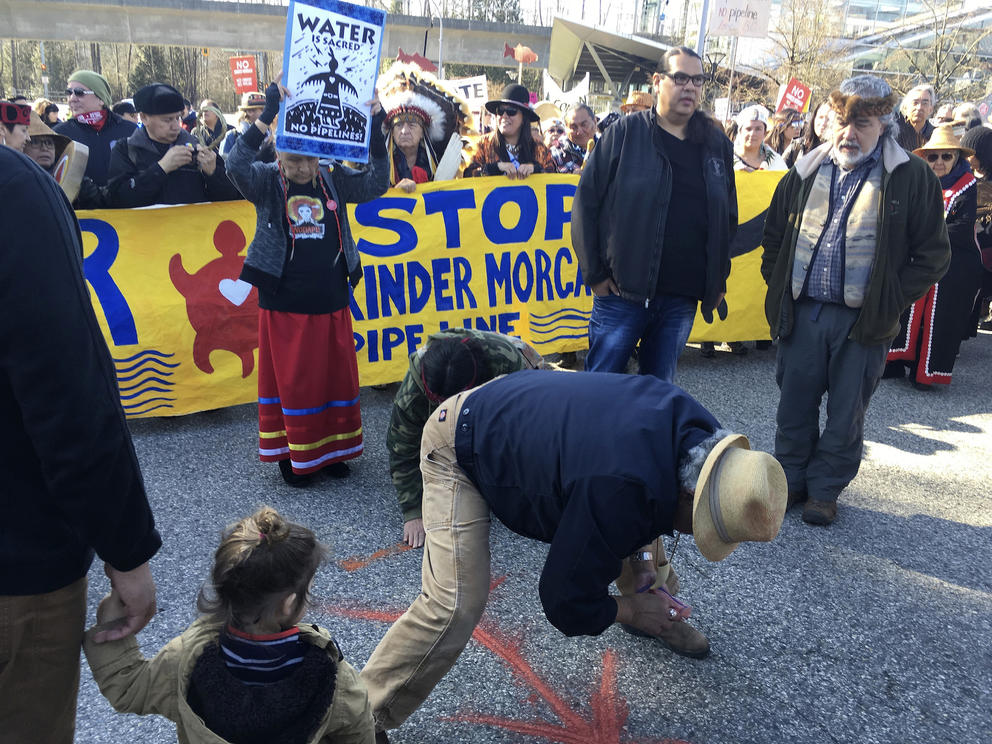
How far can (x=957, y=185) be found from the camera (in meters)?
5.33

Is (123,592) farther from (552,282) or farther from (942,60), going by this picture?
(942,60)

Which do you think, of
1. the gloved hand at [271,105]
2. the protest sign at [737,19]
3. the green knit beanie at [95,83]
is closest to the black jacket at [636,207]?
the gloved hand at [271,105]

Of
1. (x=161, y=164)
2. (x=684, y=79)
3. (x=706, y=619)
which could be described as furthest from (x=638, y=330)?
(x=161, y=164)

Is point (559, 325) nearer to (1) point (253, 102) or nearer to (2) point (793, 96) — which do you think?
(1) point (253, 102)

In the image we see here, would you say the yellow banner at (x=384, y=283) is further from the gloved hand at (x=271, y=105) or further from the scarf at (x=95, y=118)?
the scarf at (x=95, y=118)

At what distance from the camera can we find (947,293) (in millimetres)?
5484

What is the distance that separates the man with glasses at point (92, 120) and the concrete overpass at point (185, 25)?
949 inches

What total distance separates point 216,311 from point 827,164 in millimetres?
3350

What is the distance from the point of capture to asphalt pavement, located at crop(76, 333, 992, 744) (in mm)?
2234

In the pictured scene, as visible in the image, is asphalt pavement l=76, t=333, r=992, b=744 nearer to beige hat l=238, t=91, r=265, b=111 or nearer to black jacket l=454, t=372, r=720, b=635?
black jacket l=454, t=372, r=720, b=635

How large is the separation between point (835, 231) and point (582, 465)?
230 cm

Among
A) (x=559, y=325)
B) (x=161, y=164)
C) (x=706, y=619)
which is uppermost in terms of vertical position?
(x=161, y=164)

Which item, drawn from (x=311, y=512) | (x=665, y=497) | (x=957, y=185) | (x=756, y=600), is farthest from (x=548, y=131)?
(x=665, y=497)

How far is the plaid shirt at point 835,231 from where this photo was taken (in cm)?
333
